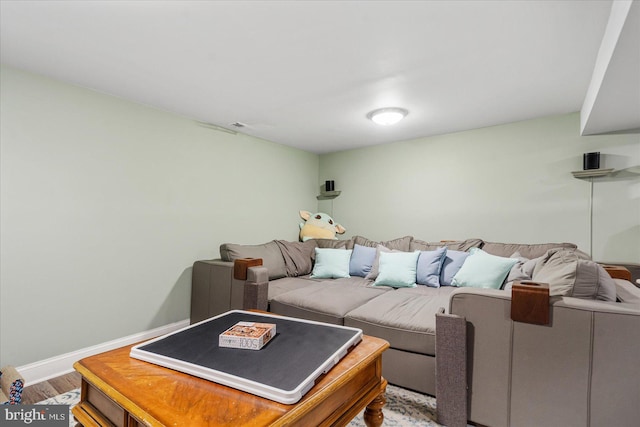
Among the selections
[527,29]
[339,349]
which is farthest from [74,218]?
[527,29]

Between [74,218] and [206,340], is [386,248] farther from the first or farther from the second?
[74,218]

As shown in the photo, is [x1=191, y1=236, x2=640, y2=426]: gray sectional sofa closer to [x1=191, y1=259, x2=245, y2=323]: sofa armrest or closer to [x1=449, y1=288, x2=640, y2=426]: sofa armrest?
[x1=449, y1=288, x2=640, y2=426]: sofa armrest

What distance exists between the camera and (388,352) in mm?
2039

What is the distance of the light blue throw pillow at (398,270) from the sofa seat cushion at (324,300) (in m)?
0.10

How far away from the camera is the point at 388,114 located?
2.90 m

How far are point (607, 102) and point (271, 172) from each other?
336cm

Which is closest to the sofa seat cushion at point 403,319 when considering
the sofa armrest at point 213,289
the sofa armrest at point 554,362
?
the sofa armrest at point 554,362

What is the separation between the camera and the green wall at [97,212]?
7.02 ft

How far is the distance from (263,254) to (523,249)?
2.59 m

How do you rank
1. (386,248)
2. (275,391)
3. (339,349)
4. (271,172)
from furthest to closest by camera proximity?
(271,172)
(386,248)
(339,349)
(275,391)

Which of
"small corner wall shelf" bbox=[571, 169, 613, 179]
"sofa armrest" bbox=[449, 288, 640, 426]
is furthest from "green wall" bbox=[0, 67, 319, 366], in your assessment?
"small corner wall shelf" bbox=[571, 169, 613, 179]

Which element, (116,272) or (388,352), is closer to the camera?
(388,352)
